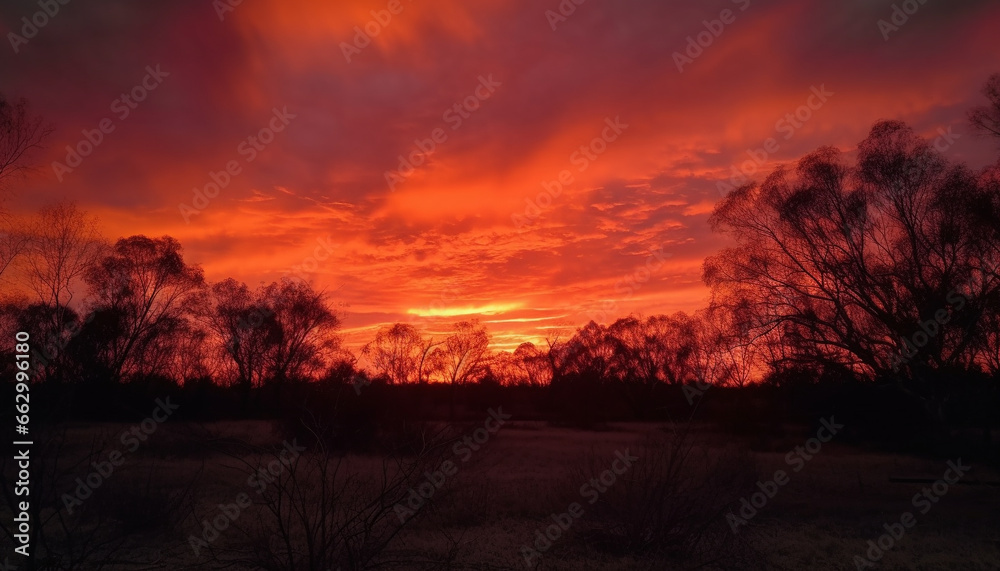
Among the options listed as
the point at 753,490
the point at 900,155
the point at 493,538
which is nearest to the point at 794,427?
the point at 900,155

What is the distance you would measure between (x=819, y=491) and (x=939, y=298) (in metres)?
10.7

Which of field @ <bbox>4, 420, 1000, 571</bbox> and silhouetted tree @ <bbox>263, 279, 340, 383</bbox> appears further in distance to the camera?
silhouetted tree @ <bbox>263, 279, 340, 383</bbox>

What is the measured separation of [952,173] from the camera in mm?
20141

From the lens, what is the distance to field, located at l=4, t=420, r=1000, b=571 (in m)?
6.53

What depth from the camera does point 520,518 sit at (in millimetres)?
11062

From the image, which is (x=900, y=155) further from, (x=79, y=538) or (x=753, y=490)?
(x=79, y=538)

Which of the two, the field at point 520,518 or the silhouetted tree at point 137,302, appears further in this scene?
the silhouetted tree at point 137,302

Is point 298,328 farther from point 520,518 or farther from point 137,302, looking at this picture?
point 520,518

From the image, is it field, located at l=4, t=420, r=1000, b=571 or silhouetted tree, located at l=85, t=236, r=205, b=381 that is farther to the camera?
silhouetted tree, located at l=85, t=236, r=205, b=381

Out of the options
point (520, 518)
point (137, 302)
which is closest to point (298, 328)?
point (137, 302)

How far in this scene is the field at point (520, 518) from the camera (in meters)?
6.53

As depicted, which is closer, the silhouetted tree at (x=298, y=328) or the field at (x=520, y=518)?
the field at (x=520, y=518)

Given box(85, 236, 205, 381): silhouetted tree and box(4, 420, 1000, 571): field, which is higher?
box(85, 236, 205, 381): silhouetted tree

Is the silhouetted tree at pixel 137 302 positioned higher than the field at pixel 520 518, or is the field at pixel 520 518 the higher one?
the silhouetted tree at pixel 137 302
